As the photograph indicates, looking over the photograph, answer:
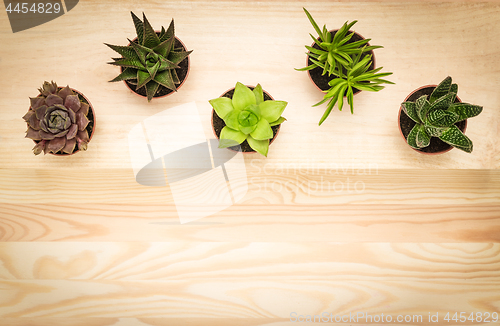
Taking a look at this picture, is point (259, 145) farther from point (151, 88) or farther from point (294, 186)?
point (151, 88)

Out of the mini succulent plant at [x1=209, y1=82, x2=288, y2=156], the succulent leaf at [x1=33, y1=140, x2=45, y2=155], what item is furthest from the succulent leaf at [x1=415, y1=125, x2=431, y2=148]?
the succulent leaf at [x1=33, y1=140, x2=45, y2=155]

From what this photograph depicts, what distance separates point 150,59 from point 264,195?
1.79ft

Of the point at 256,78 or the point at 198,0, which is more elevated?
the point at 198,0

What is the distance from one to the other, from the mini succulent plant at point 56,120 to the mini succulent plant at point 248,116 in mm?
400

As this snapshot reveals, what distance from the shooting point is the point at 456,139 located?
0.86m

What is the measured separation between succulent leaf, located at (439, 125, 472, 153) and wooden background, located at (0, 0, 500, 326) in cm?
12

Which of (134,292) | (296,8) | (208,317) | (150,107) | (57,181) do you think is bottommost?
(208,317)

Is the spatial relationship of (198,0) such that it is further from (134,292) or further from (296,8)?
(134,292)

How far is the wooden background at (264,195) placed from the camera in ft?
3.22

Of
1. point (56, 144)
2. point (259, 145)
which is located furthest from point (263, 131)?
point (56, 144)

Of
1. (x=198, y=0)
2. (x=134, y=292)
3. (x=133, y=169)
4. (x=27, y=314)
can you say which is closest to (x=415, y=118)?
(x=198, y=0)

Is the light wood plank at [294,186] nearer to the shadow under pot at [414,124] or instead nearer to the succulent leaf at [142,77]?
the shadow under pot at [414,124]

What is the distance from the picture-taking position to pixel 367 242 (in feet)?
3.27

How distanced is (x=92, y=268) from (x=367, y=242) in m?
0.91
